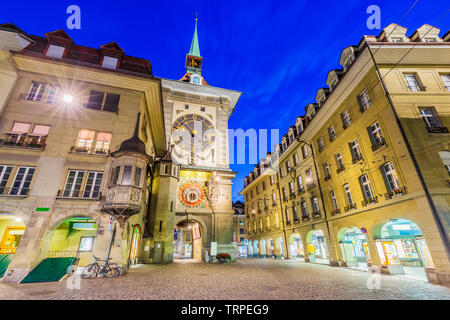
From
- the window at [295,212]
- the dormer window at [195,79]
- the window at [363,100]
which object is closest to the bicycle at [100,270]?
the window at [363,100]

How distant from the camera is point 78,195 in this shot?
510 inches

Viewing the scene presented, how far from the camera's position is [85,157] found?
13930 mm

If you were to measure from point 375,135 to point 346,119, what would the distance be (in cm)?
369

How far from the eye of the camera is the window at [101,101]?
619 inches

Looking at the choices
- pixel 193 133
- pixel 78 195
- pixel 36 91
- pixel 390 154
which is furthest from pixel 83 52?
pixel 390 154

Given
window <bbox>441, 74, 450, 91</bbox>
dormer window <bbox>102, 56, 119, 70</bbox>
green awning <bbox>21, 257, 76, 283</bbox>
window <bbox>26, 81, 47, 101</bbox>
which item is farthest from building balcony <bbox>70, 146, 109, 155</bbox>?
window <bbox>441, 74, 450, 91</bbox>

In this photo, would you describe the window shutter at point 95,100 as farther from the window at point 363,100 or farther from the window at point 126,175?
the window at point 363,100

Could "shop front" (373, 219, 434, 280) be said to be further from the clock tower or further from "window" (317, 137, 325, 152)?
the clock tower

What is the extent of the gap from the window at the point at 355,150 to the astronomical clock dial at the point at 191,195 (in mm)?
18541

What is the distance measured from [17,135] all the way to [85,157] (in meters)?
4.63

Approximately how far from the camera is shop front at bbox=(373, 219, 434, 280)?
13.1 metres

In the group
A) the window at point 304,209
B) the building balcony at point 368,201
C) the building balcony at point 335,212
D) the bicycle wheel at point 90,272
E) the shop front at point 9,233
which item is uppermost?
the window at point 304,209
